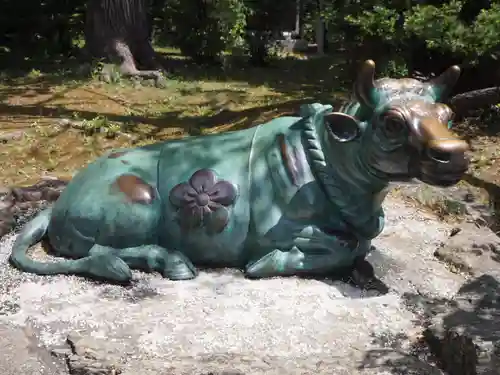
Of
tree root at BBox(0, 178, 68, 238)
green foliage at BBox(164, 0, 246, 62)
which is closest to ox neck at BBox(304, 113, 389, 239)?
tree root at BBox(0, 178, 68, 238)

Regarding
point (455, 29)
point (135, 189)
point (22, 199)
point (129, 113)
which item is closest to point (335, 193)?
point (135, 189)

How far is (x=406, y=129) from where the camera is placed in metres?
3.37

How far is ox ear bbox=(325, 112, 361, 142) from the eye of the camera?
3578mm

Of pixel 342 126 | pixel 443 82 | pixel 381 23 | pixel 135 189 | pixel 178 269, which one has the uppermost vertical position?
pixel 443 82

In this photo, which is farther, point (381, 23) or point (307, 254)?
point (381, 23)

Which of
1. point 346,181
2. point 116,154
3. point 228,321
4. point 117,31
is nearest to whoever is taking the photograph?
point 228,321

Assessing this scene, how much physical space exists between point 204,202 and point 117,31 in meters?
9.19

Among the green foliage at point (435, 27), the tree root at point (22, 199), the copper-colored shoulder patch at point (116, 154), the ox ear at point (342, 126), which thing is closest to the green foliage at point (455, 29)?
the green foliage at point (435, 27)

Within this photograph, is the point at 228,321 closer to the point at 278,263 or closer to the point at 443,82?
the point at 278,263

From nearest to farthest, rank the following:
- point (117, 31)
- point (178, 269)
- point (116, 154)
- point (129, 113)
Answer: point (178, 269) < point (116, 154) < point (129, 113) < point (117, 31)

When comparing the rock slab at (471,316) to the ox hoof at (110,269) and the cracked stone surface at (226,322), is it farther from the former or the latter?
the ox hoof at (110,269)

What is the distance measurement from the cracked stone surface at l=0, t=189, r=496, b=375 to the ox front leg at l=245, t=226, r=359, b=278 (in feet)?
0.25

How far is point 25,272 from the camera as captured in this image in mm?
3928

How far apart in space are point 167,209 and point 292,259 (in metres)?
0.81
